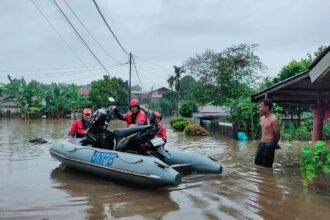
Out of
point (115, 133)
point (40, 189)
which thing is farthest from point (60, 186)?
point (115, 133)

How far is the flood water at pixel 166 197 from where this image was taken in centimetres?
607

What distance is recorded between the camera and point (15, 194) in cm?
741

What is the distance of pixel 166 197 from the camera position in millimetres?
7180

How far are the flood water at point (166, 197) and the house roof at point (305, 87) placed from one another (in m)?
1.96

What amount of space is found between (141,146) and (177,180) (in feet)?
5.32

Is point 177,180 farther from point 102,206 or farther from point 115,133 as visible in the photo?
point 115,133

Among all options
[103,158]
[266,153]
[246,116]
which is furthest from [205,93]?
[103,158]

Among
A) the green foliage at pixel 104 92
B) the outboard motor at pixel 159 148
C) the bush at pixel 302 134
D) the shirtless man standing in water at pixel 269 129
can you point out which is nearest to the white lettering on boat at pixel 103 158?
the outboard motor at pixel 159 148

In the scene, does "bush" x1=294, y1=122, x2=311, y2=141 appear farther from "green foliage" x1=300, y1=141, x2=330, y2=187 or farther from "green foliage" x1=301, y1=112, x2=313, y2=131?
"green foliage" x1=300, y1=141, x2=330, y2=187

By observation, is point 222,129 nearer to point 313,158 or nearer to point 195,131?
point 195,131

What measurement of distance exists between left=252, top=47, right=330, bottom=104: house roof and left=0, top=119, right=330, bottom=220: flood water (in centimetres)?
196

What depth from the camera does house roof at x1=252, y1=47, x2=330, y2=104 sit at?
A: 692 centimetres

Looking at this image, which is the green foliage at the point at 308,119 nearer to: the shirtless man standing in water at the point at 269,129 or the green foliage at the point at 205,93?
the green foliage at the point at 205,93

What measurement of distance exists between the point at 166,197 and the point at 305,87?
4877 millimetres
